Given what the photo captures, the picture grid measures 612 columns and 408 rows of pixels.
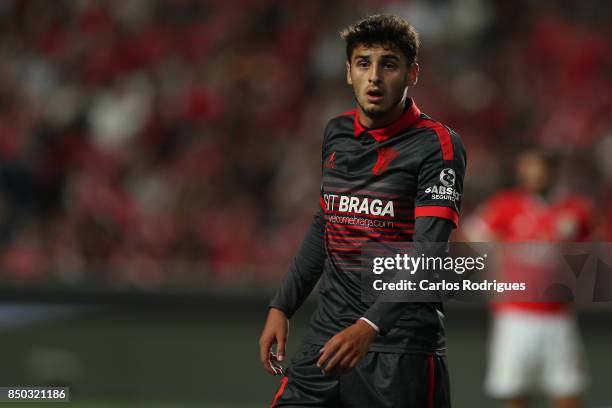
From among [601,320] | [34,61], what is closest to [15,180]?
[34,61]

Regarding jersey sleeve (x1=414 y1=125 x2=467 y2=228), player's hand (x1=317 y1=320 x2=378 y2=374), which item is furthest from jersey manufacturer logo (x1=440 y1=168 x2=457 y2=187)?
player's hand (x1=317 y1=320 x2=378 y2=374)

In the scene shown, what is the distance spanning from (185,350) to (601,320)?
3.03m

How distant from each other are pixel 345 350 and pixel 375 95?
839mm

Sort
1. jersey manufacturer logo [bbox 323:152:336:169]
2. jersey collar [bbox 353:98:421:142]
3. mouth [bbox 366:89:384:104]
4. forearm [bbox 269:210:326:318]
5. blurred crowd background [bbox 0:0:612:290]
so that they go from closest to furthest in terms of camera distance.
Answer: mouth [bbox 366:89:384:104] → jersey collar [bbox 353:98:421:142] → jersey manufacturer logo [bbox 323:152:336:169] → forearm [bbox 269:210:326:318] → blurred crowd background [bbox 0:0:612:290]

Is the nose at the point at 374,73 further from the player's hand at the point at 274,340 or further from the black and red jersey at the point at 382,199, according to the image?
the player's hand at the point at 274,340

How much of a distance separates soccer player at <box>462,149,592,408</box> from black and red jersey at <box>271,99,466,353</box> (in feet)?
12.5

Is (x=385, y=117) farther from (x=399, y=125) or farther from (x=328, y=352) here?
(x=328, y=352)

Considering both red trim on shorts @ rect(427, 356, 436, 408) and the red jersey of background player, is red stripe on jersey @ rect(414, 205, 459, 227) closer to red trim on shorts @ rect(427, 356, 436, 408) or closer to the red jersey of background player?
red trim on shorts @ rect(427, 356, 436, 408)

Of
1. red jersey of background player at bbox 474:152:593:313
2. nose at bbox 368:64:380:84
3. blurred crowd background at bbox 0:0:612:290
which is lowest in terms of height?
nose at bbox 368:64:380:84

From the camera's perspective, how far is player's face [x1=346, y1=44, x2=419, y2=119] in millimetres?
3371

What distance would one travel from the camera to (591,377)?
764cm

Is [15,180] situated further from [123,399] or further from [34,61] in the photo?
[123,399]

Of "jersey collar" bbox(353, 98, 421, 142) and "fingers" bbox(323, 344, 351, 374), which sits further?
"jersey collar" bbox(353, 98, 421, 142)

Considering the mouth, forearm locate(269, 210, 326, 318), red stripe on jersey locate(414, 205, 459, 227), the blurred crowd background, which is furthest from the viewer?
the blurred crowd background
